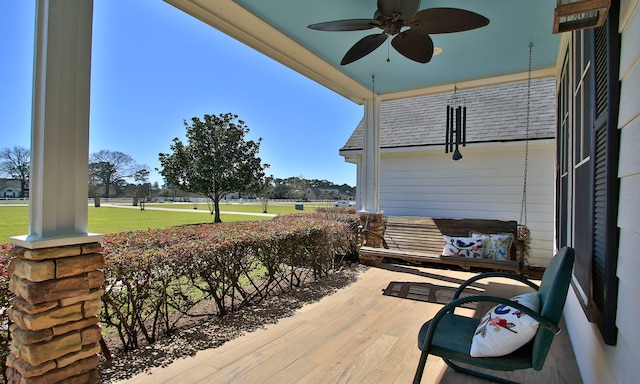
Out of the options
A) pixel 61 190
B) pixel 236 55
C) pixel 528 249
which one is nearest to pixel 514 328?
pixel 61 190

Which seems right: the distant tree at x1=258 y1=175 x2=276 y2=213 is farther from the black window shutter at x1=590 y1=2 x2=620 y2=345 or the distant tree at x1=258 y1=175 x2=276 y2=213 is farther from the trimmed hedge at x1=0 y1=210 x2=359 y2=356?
the black window shutter at x1=590 y1=2 x2=620 y2=345

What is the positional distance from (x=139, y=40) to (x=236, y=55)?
2247 millimetres

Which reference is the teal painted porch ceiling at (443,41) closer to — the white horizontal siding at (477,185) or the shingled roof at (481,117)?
the shingled roof at (481,117)

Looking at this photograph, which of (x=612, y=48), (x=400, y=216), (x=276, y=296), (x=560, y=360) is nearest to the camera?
(x=612, y=48)

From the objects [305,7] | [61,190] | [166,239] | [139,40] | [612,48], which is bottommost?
[166,239]

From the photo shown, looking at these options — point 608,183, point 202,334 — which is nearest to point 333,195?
point 202,334

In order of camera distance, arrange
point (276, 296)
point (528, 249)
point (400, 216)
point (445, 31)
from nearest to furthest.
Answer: point (445, 31), point (276, 296), point (528, 249), point (400, 216)

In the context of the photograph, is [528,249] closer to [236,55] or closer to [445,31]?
[445,31]

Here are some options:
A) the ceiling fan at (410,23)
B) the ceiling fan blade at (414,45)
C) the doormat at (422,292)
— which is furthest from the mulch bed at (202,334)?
the ceiling fan blade at (414,45)

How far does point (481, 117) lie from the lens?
23.5ft

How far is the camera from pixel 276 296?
3990mm

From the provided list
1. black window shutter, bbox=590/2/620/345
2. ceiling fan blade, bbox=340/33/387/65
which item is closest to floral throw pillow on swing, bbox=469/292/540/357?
black window shutter, bbox=590/2/620/345

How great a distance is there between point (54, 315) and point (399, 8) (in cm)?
301

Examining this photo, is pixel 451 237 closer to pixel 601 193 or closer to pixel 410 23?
pixel 410 23
